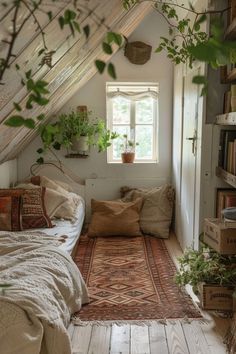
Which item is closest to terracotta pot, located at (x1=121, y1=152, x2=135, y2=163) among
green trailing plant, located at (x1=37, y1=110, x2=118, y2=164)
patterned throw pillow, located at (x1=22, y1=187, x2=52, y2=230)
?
green trailing plant, located at (x1=37, y1=110, x2=118, y2=164)

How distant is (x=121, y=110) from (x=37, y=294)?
3248 millimetres

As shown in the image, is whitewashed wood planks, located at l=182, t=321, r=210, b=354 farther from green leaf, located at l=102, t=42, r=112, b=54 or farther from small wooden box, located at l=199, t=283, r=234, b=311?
green leaf, located at l=102, t=42, r=112, b=54

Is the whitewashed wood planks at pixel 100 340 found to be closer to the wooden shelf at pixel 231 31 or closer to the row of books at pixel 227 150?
the row of books at pixel 227 150

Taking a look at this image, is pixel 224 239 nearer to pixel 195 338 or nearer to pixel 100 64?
pixel 195 338

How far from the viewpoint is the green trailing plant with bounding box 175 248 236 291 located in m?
2.49

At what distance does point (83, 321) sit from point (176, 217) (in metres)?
2.16

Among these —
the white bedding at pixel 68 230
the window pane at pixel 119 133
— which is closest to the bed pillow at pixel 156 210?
the window pane at pixel 119 133

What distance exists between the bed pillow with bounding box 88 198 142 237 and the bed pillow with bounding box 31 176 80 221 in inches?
12.6

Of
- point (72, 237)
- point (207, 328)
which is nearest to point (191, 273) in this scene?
point (207, 328)

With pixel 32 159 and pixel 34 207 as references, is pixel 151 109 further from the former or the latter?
pixel 34 207

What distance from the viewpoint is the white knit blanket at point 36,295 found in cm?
163

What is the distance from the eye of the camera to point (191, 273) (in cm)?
263

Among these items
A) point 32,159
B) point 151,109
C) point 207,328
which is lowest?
point 207,328

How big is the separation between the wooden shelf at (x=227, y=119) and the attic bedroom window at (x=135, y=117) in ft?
6.36
